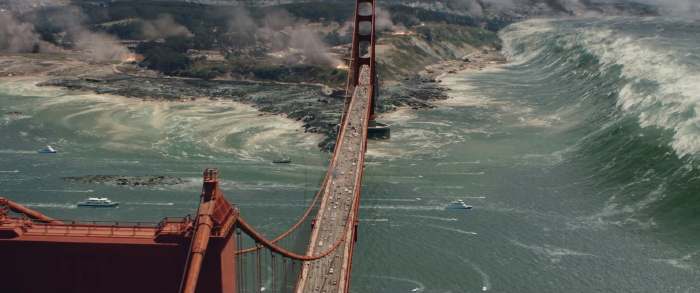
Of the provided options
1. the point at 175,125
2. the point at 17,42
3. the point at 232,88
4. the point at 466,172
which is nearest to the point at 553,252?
the point at 466,172

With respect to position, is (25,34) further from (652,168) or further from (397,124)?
(652,168)

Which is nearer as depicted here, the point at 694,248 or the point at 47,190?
the point at 694,248

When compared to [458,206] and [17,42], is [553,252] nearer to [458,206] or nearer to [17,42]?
[458,206]

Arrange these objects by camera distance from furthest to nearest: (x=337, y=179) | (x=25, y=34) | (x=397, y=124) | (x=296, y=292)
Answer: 1. (x=25, y=34)
2. (x=397, y=124)
3. (x=337, y=179)
4. (x=296, y=292)

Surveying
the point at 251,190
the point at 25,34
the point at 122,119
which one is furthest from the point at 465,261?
the point at 25,34

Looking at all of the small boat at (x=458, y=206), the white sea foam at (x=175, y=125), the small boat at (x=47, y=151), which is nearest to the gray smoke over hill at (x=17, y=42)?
the white sea foam at (x=175, y=125)

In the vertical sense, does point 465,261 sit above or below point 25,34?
below

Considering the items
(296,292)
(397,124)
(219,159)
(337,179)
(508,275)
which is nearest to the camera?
(296,292)
